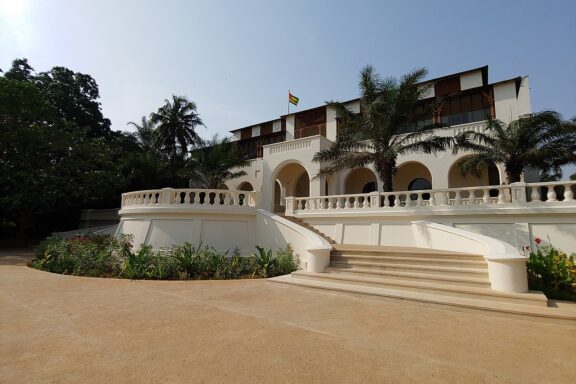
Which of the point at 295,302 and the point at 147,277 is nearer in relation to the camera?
the point at 295,302

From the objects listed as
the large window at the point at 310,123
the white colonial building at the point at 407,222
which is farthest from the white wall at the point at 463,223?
the large window at the point at 310,123

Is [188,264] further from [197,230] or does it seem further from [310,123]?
[310,123]

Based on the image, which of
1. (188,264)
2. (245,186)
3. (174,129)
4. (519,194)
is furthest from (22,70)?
(519,194)

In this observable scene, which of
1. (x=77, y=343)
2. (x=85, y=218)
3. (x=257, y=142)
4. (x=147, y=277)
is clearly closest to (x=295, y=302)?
(x=77, y=343)

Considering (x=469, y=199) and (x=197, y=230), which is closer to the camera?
(x=469, y=199)

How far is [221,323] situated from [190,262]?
4.95 meters

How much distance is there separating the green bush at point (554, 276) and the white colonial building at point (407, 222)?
786 mm

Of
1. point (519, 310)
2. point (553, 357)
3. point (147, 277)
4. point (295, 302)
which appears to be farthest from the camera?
point (147, 277)

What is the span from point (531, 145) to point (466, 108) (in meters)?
6.90

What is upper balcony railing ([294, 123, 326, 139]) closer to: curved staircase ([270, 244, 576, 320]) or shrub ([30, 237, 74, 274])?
curved staircase ([270, 244, 576, 320])

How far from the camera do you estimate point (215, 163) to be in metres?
22.1

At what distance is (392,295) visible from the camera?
6.34 m

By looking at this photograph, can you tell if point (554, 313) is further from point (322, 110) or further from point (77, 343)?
point (322, 110)

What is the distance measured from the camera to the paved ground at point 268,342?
317 cm
